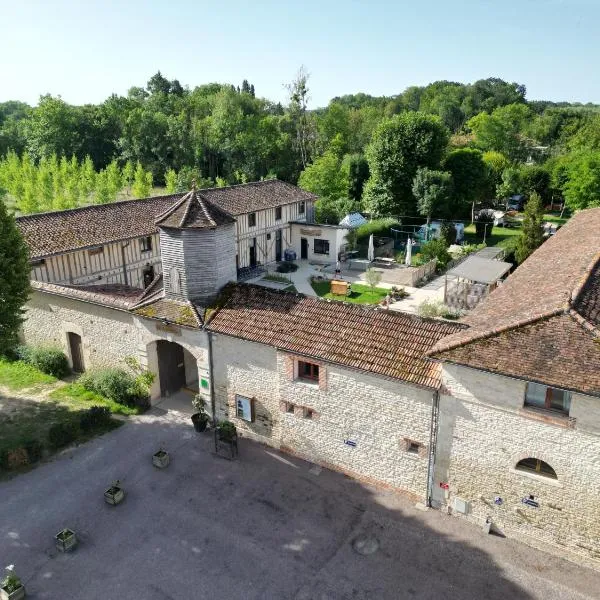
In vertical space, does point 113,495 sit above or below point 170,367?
below

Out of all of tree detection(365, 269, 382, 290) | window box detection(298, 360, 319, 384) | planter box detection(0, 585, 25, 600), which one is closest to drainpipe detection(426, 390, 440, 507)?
window box detection(298, 360, 319, 384)

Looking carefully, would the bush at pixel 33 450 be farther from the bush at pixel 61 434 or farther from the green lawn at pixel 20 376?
the green lawn at pixel 20 376

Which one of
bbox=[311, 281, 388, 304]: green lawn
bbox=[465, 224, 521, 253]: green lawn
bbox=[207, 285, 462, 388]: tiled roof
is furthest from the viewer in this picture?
bbox=[465, 224, 521, 253]: green lawn

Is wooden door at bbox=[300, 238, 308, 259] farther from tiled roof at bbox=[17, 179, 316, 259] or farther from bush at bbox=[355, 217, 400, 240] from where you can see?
tiled roof at bbox=[17, 179, 316, 259]

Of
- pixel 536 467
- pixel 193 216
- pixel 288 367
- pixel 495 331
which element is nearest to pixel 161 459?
pixel 288 367

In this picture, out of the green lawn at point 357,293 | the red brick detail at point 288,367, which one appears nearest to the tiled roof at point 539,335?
the red brick detail at point 288,367

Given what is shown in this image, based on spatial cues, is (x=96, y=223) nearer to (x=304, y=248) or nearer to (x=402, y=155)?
(x=304, y=248)
